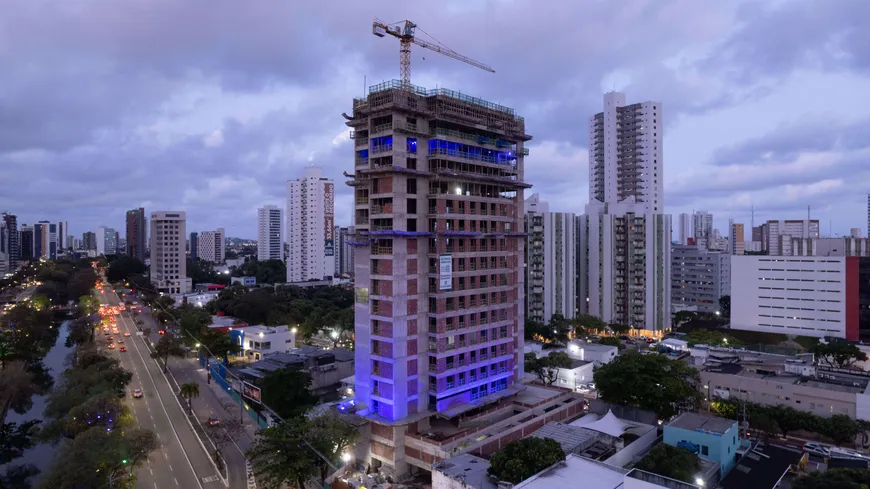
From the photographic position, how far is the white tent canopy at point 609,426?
41.5m

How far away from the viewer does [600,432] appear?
41812 mm

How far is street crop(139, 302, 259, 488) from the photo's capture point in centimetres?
4219

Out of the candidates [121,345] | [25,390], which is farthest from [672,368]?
[121,345]

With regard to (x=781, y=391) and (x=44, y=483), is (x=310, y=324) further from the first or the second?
(x=781, y=391)

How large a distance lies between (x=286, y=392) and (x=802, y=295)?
288ft

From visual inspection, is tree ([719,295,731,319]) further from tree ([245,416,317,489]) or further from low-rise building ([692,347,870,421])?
tree ([245,416,317,489])

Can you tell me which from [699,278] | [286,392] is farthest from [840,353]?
[286,392]

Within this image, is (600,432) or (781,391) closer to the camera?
(600,432)

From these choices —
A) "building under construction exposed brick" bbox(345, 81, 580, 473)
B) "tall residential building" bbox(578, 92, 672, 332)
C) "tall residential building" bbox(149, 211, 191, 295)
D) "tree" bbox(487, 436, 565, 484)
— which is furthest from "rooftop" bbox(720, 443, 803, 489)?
"tall residential building" bbox(149, 211, 191, 295)

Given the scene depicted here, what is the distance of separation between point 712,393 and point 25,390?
77.4 m

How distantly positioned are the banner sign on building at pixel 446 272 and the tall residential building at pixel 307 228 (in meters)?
132

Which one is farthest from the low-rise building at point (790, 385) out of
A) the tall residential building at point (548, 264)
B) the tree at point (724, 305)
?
the tree at point (724, 305)

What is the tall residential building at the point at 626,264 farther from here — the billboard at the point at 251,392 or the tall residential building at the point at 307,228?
the tall residential building at the point at 307,228

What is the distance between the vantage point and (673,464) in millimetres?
33375
